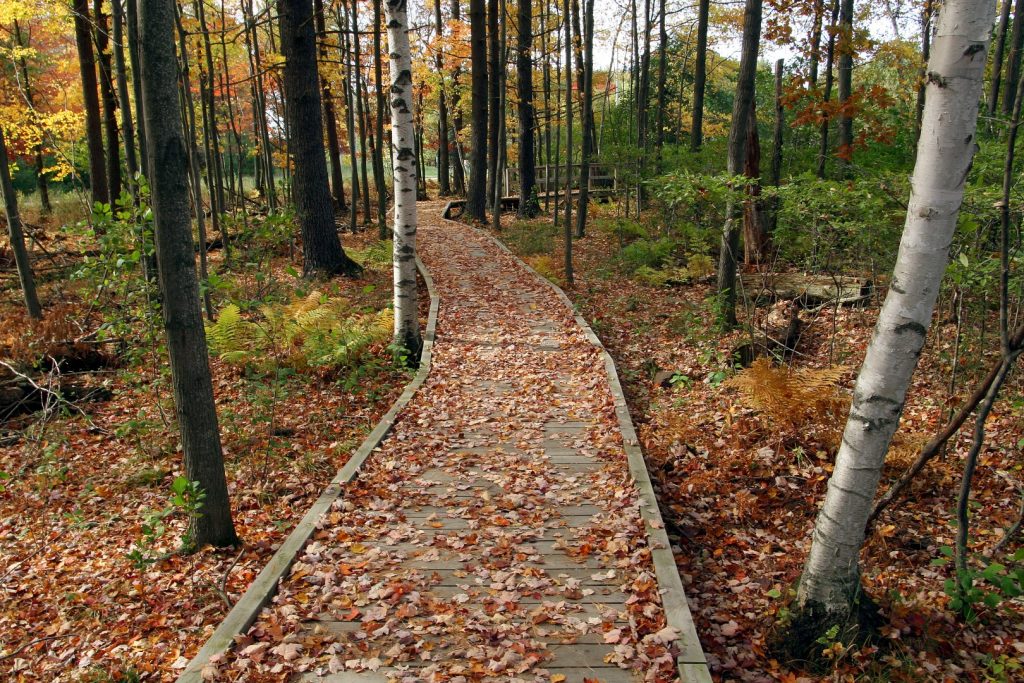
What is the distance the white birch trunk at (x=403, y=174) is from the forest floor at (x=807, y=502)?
3.16 meters

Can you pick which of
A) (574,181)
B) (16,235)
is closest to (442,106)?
(574,181)

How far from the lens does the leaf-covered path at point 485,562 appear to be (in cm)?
343

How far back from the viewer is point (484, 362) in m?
8.97

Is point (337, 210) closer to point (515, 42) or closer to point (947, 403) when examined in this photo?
point (515, 42)

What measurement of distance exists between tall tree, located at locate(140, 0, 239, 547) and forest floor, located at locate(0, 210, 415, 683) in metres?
0.53

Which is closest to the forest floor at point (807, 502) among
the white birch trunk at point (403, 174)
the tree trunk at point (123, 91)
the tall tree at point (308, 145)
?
the white birch trunk at point (403, 174)

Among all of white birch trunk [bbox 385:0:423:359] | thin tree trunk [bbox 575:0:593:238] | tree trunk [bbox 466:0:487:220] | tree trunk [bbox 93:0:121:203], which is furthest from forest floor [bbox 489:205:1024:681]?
tree trunk [bbox 466:0:487:220]

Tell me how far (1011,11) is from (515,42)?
15141 millimetres

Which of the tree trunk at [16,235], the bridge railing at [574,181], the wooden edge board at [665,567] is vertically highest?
the bridge railing at [574,181]

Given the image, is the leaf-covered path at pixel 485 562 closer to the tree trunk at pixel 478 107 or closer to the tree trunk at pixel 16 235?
the tree trunk at pixel 16 235

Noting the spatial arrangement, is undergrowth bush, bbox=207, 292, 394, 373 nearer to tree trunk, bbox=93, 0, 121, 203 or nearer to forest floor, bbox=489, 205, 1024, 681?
forest floor, bbox=489, 205, 1024, 681

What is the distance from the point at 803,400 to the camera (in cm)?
604

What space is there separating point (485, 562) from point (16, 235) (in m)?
10.00

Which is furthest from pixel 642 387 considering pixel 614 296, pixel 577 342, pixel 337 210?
pixel 337 210
